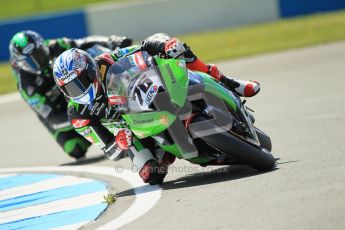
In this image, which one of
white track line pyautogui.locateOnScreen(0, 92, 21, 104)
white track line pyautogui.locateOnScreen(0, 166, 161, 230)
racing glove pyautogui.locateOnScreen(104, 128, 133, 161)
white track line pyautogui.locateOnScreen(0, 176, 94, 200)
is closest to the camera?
white track line pyautogui.locateOnScreen(0, 166, 161, 230)

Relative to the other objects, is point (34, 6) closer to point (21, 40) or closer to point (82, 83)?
point (21, 40)

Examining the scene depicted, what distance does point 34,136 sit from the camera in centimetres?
1265

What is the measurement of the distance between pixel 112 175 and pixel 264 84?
5.98 meters

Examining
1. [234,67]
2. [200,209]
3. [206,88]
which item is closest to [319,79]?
[234,67]

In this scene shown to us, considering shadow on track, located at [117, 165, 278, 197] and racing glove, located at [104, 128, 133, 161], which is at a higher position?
racing glove, located at [104, 128, 133, 161]

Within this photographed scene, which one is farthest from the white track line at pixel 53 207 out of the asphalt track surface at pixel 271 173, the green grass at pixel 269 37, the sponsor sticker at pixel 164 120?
the green grass at pixel 269 37

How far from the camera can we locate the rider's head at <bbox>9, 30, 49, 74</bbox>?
11.0 m

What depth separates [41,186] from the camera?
8695mm

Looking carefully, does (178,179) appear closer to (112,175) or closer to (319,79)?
(112,175)

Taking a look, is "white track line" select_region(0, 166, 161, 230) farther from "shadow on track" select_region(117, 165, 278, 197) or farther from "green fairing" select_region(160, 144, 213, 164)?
"green fairing" select_region(160, 144, 213, 164)

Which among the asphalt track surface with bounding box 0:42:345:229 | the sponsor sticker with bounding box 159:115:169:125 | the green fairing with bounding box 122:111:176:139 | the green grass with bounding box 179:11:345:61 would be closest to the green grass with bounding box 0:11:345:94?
the green grass with bounding box 179:11:345:61

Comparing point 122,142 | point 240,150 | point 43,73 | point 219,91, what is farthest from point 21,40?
point 240,150

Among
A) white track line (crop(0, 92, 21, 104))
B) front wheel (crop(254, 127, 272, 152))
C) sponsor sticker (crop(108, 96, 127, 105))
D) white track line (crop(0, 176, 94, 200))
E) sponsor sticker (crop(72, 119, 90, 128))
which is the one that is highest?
sponsor sticker (crop(108, 96, 127, 105))

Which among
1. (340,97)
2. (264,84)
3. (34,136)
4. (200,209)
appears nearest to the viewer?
(200,209)
